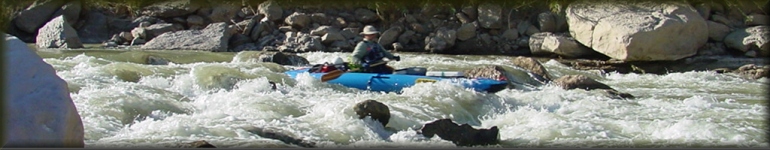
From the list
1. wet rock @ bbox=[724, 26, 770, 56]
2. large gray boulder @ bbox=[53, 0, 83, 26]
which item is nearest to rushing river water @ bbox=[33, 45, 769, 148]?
wet rock @ bbox=[724, 26, 770, 56]

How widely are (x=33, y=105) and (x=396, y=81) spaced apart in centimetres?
469

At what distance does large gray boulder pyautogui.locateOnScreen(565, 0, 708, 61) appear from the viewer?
34.5 feet

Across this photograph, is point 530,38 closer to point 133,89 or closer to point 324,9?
point 324,9

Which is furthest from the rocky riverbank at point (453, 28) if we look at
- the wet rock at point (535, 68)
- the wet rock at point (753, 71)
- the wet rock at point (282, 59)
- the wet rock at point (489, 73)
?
the wet rock at point (489, 73)

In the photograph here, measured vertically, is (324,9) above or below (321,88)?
above

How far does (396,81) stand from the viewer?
7.99 m

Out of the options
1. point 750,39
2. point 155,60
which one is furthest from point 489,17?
point 155,60

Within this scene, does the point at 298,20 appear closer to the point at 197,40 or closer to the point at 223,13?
the point at 223,13

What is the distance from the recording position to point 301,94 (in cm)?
769

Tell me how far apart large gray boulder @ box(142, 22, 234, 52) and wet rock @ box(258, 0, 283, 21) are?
81cm

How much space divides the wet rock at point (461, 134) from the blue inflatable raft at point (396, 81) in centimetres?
211

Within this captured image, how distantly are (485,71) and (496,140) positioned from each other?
3.23 m

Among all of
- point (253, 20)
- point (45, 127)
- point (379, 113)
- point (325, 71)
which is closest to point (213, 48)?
point (253, 20)

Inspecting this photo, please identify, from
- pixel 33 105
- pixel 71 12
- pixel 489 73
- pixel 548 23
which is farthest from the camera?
pixel 71 12
